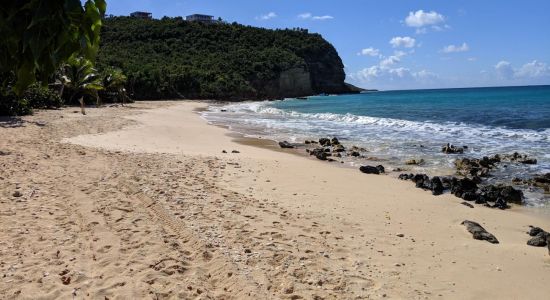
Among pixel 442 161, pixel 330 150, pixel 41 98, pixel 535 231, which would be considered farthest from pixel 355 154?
pixel 41 98

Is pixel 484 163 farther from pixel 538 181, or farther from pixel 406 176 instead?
pixel 406 176

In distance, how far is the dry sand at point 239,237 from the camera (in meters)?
5.01

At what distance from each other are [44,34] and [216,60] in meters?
91.3

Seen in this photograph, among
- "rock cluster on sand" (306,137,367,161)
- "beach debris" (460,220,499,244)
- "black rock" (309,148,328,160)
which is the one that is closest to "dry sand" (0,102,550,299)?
"beach debris" (460,220,499,244)

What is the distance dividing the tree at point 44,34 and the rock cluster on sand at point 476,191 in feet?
32.4

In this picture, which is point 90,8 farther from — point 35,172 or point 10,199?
point 35,172

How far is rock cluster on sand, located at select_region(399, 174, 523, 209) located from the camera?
1019 centimetres

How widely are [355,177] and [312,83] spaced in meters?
108

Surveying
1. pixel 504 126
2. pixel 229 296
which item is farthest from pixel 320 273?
pixel 504 126

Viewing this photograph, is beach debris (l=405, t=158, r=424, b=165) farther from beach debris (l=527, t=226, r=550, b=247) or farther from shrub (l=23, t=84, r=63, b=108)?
shrub (l=23, t=84, r=63, b=108)

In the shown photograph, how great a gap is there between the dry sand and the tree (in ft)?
10.9

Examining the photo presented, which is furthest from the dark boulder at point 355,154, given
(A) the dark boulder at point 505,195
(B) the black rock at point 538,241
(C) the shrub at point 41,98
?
(C) the shrub at point 41,98

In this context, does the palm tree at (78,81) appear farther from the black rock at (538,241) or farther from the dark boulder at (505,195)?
the black rock at (538,241)

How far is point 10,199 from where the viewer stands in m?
7.60
